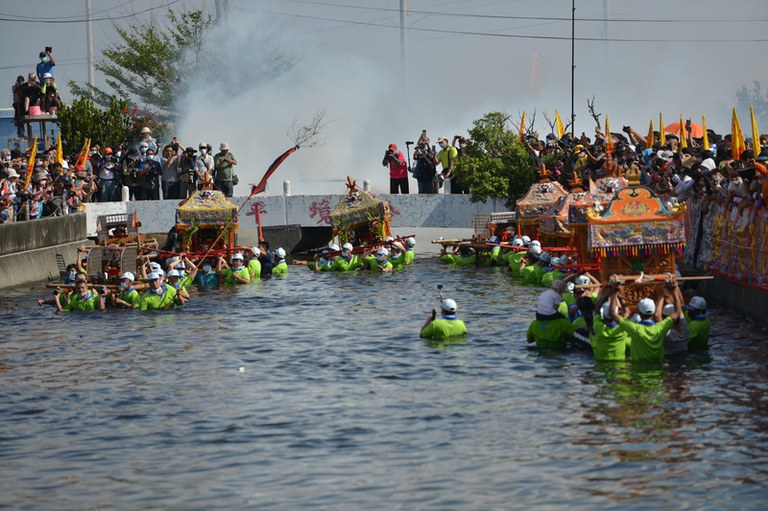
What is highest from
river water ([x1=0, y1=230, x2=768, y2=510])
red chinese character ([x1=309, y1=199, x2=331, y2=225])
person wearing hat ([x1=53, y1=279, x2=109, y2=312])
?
red chinese character ([x1=309, y1=199, x2=331, y2=225])

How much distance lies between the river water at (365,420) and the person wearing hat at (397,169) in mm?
19363

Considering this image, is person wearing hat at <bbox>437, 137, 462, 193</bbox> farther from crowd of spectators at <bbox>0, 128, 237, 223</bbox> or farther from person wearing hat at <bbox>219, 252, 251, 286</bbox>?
person wearing hat at <bbox>219, 252, 251, 286</bbox>

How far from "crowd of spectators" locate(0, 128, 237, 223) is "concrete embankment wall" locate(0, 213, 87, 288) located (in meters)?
0.58

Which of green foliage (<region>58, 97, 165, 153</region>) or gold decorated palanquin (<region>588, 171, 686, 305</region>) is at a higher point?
green foliage (<region>58, 97, 165, 153</region>)

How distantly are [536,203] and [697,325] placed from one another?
16.9m

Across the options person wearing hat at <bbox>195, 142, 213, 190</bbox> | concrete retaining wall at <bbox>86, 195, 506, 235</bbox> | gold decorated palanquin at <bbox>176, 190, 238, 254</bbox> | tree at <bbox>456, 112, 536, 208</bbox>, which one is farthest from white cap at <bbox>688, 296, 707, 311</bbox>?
concrete retaining wall at <bbox>86, 195, 506, 235</bbox>

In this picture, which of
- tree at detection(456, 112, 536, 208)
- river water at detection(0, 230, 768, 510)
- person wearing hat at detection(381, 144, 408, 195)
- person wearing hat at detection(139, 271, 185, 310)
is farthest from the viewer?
person wearing hat at detection(381, 144, 408, 195)

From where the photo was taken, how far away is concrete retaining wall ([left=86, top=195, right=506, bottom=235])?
49188mm

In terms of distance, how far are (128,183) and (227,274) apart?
11.3 metres

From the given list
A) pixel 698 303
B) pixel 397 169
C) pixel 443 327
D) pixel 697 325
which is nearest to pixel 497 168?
pixel 397 169

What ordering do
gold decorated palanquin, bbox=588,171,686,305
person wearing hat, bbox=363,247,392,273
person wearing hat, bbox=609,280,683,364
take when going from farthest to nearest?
1. person wearing hat, bbox=363,247,392,273
2. gold decorated palanquin, bbox=588,171,686,305
3. person wearing hat, bbox=609,280,683,364

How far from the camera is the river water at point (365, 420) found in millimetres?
16828

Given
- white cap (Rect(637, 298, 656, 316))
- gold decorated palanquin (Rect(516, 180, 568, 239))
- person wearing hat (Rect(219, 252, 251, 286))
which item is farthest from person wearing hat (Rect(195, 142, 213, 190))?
white cap (Rect(637, 298, 656, 316))

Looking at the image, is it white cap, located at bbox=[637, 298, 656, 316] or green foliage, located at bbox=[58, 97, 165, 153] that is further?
green foliage, located at bbox=[58, 97, 165, 153]
